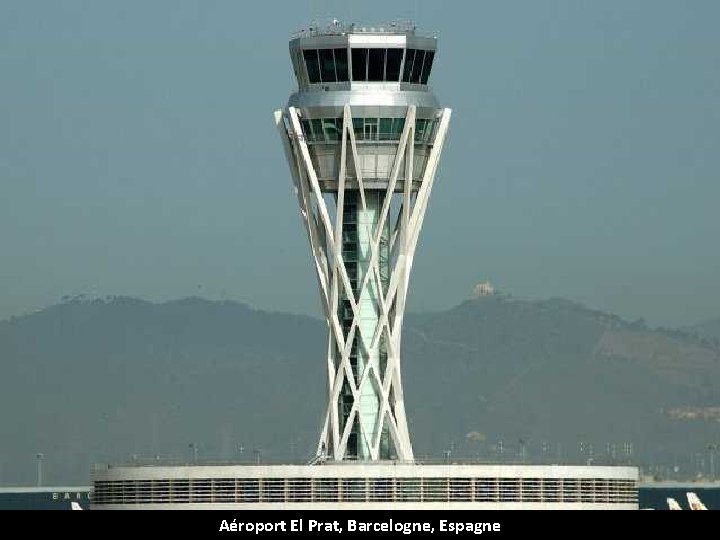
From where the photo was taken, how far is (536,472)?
19950 cm

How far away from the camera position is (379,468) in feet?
654
